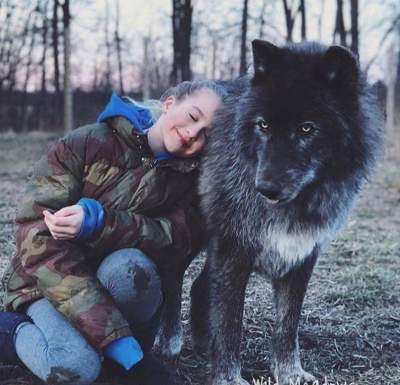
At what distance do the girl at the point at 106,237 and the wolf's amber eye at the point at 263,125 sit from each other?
296mm

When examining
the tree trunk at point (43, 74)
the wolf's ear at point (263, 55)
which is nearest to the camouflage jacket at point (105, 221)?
the wolf's ear at point (263, 55)

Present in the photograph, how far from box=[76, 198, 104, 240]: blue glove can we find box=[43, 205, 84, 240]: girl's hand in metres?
0.02

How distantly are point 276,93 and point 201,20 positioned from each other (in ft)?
71.7

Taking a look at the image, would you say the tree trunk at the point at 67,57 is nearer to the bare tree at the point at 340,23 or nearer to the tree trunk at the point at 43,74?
the bare tree at the point at 340,23

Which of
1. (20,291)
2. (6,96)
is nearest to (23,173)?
(20,291)

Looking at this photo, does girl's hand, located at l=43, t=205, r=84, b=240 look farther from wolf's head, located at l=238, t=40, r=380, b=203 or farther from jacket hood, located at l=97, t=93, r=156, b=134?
wolf's head, located at l=238, t=40, r=380, b=203

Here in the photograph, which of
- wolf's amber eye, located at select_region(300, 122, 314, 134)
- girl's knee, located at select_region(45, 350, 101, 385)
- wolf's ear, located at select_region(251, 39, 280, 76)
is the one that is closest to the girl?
girl's knee, located at select_region(45, 350, 101, 385)

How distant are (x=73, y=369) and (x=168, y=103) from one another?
120 cm

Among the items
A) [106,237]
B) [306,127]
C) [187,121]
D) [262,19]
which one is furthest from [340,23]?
[106,237]

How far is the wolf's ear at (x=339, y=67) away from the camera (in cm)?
246

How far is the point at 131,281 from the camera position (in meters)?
2.49

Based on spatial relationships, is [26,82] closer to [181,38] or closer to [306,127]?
[181,38]

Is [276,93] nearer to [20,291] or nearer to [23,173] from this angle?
[20,291]

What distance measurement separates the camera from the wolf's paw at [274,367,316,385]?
287 centimetres
